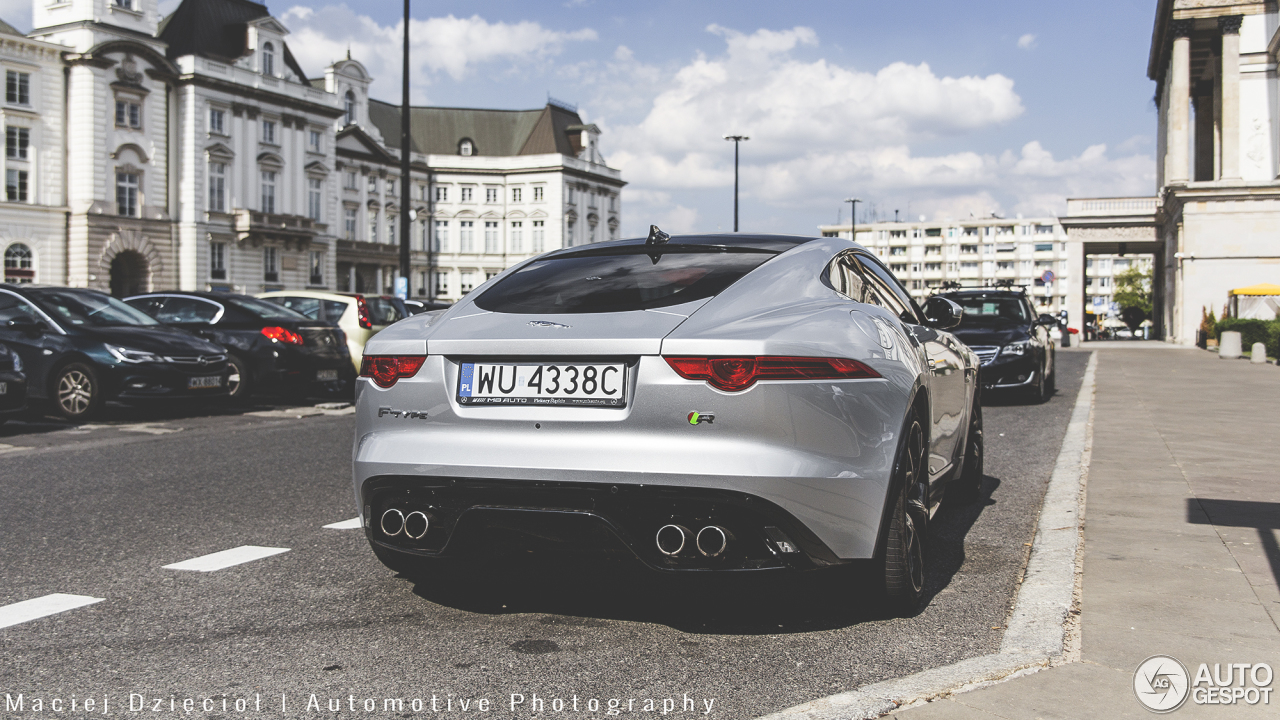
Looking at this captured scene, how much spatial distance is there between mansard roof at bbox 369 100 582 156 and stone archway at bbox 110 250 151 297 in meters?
37.4

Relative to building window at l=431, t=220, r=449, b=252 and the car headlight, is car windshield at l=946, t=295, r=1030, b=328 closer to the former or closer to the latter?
the car headlight

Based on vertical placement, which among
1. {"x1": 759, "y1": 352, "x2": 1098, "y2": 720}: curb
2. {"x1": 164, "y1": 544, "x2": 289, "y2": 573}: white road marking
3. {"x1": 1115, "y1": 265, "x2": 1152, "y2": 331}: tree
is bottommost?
{"x1": 164, "y1": 544, "x2": 289, "y2": 573}: white road marking

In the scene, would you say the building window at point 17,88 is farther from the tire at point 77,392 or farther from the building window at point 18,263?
the tire at point 77,392

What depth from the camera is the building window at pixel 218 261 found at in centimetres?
5888

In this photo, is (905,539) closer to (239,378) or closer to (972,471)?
(972,471)

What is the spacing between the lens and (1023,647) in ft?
11.3

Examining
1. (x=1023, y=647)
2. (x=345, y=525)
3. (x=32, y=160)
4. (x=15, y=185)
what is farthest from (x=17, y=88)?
(x=1023, y=647)

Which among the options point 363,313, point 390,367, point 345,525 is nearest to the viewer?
point 390,367

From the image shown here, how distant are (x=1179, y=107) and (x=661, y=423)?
48.9 m

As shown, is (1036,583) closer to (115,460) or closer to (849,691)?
(849,691)

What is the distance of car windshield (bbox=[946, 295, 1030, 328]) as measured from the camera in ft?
47.9

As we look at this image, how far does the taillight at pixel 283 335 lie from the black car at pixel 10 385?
3623 millimetres

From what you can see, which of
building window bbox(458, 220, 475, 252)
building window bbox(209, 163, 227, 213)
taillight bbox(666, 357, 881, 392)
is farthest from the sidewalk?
building window bbox(458, 220, 475, 252)

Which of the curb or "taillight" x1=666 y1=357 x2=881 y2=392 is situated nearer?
the curb
